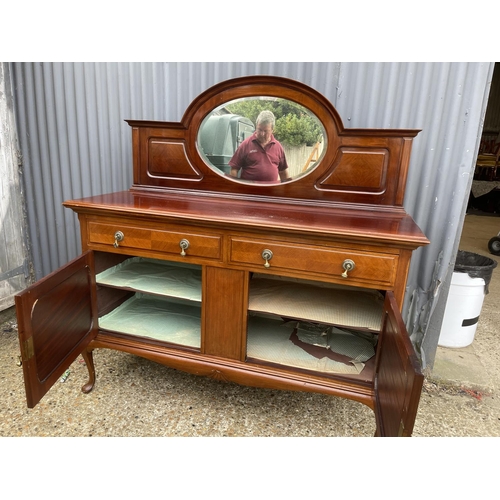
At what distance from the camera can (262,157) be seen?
6.40 feet

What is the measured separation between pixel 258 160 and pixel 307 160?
0.27 m

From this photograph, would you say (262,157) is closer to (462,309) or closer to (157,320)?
(157,320)

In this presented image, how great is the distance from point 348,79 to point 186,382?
2.03 metres

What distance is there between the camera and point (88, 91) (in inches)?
97.2

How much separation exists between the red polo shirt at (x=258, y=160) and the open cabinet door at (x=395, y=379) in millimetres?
923

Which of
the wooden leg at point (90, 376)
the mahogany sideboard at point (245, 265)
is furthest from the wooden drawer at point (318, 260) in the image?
the wooden leg at point (90, 376)

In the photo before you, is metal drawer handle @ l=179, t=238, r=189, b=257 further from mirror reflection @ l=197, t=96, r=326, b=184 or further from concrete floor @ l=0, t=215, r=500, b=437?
concrete floor @ l=0, t=215, r=500, b=437

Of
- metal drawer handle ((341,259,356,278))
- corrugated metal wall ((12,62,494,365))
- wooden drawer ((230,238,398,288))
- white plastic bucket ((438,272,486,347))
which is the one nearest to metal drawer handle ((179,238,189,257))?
wooden drawer ((230,238,398,288))

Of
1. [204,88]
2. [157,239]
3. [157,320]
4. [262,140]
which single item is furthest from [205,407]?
[204,88]

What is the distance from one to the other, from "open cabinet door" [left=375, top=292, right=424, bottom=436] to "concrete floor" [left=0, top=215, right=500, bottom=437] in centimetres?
60

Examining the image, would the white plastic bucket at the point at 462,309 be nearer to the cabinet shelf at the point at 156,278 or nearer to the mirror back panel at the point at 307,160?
the mirror back panel at the point at 307,160

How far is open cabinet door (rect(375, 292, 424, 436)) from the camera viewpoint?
93cm

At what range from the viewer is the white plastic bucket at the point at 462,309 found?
7.69 feet

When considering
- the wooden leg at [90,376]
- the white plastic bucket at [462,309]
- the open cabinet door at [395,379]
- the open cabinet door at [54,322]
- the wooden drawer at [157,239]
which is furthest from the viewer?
the white plastic bucket at [462,309]
